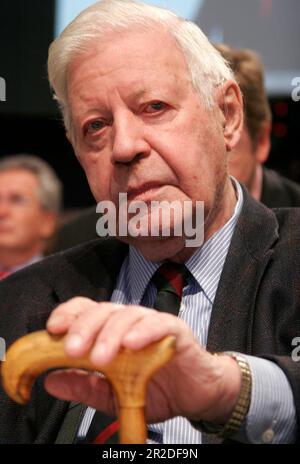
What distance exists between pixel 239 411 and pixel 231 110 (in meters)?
0.71

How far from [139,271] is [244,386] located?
20.9 inches

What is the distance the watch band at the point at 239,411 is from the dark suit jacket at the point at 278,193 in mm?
1382

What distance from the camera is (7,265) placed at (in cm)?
382

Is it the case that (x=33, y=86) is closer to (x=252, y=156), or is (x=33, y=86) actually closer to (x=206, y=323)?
(x=252, y=156)

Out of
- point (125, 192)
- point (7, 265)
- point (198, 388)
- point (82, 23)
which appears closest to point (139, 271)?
point (125, 192)

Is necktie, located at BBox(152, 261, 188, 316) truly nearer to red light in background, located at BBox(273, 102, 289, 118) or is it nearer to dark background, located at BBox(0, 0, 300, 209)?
dark background, located at BBox(0, 0, 300, 209)

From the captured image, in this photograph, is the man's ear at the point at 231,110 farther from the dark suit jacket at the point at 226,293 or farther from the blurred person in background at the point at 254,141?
the blurred person in background at the point at 254,141

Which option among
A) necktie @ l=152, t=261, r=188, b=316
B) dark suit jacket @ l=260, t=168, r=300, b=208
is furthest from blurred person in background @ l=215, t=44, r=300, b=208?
necktie @ l=152, t=261, r=188, b=316

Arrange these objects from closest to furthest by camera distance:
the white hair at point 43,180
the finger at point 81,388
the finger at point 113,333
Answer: the finger at point 113,333 → the finger at point 81,388 → the white hair at point 43,180

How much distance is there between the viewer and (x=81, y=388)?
0.96 metres

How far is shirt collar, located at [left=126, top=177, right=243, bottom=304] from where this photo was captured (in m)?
1.41

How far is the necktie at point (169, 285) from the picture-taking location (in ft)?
4.51

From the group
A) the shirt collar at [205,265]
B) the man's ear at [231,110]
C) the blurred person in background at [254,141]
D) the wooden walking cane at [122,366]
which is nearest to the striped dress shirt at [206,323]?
the shirt collar at [205,265]
